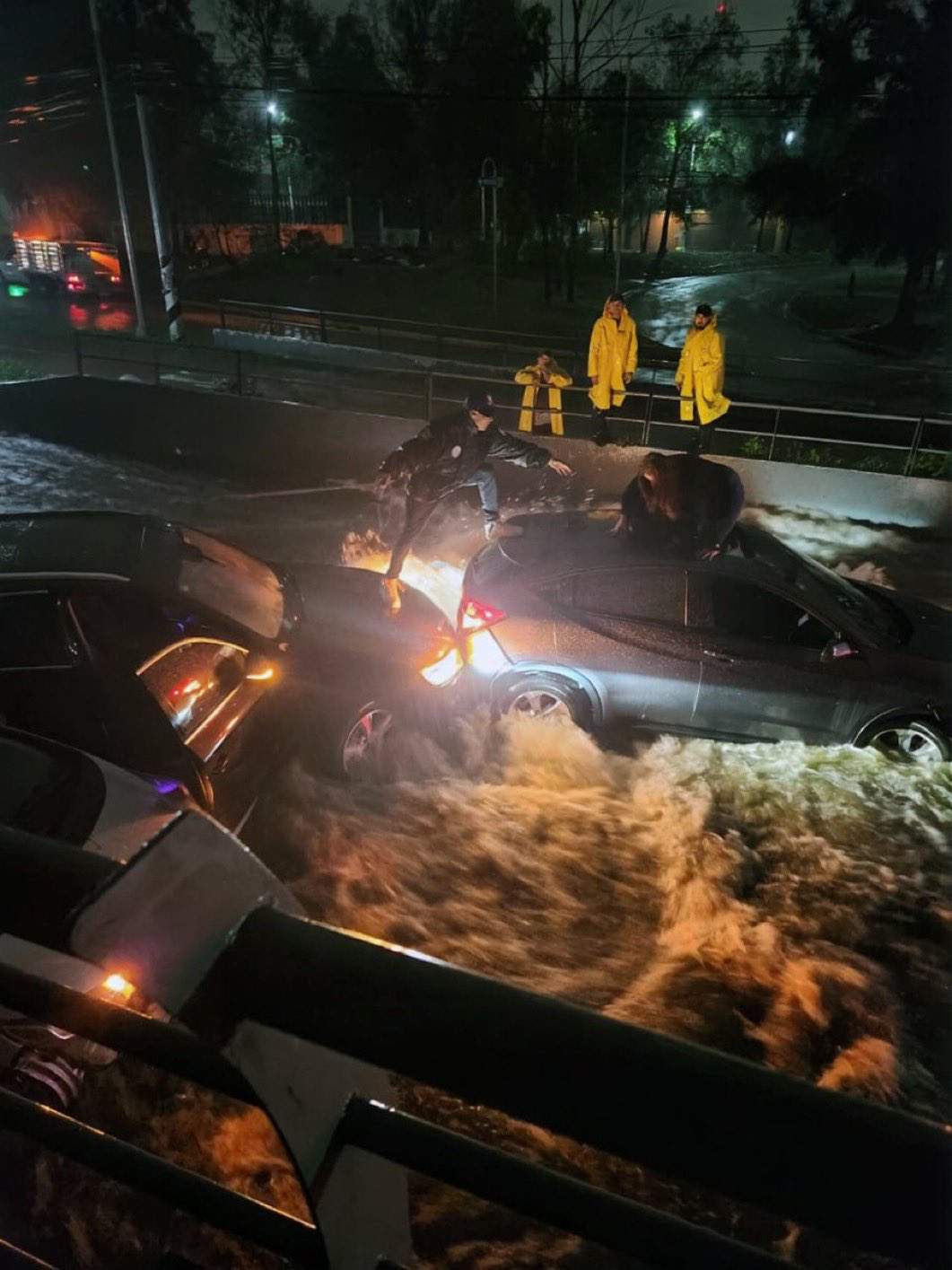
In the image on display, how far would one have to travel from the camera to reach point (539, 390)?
1246cm

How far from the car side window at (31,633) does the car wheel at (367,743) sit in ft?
5.29

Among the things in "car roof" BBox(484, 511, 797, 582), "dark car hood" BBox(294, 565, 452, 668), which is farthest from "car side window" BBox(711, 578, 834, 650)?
"dark car hood" BBox(294, 565, 452, 668)

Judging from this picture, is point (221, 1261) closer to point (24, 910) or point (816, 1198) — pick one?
point (24, 910)

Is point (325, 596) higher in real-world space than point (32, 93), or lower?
lower

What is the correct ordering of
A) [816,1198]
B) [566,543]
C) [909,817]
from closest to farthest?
[816,1198]
[909,817]
[566,543]

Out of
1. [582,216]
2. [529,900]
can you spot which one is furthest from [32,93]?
[529,900]

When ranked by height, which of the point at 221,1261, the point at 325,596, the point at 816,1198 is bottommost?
the point at 221,1261

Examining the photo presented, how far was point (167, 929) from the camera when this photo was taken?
37.0 inches

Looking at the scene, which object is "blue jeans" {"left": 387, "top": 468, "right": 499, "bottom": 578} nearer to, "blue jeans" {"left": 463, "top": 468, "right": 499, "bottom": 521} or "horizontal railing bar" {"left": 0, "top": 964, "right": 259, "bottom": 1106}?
"blue jeans" {"left": 463, "top": 468, "right": 499, "bottom": 521}

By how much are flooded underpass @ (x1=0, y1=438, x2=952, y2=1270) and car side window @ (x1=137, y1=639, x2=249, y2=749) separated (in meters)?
0.66

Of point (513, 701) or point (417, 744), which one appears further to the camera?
point (513, 701)

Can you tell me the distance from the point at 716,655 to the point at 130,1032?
5.12m

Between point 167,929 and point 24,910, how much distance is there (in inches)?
7.0

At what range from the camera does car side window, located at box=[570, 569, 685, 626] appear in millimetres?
5895
